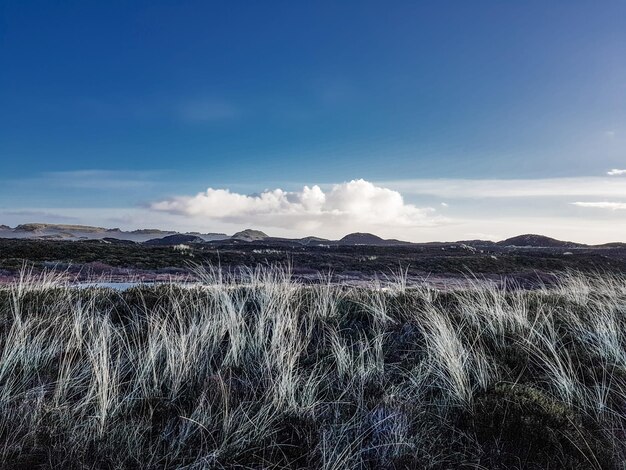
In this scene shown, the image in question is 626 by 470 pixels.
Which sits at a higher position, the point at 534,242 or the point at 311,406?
the point at 534,242

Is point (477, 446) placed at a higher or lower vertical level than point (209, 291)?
lower

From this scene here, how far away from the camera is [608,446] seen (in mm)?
3172

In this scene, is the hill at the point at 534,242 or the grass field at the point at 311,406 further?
the hill at the point at 534,242

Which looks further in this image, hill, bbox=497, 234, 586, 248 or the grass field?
hill, bbox=497, 234, 586, 248

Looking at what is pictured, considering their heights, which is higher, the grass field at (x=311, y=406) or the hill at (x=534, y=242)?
the hill at (x=534, y=242)

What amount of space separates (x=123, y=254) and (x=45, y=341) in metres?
21.7

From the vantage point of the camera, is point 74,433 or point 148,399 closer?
point 74,433

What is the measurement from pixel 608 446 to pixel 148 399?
3.98 meters

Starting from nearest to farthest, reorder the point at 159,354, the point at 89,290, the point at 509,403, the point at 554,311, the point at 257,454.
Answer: the point at 257,454 → the point at 509,403 → the point at 159,354 → the point at 554,311 → the point at 89,290

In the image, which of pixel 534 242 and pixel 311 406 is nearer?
pixel 311 406

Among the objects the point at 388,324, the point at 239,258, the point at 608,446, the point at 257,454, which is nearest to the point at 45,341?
the point at 257,454

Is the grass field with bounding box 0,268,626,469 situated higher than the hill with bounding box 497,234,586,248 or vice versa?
the hill with bounding box 497,234,586,248

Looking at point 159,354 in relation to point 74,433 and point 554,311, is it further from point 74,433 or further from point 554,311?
point 554,311

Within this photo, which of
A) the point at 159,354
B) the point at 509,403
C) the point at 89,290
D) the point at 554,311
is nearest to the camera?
the point at 509,403
